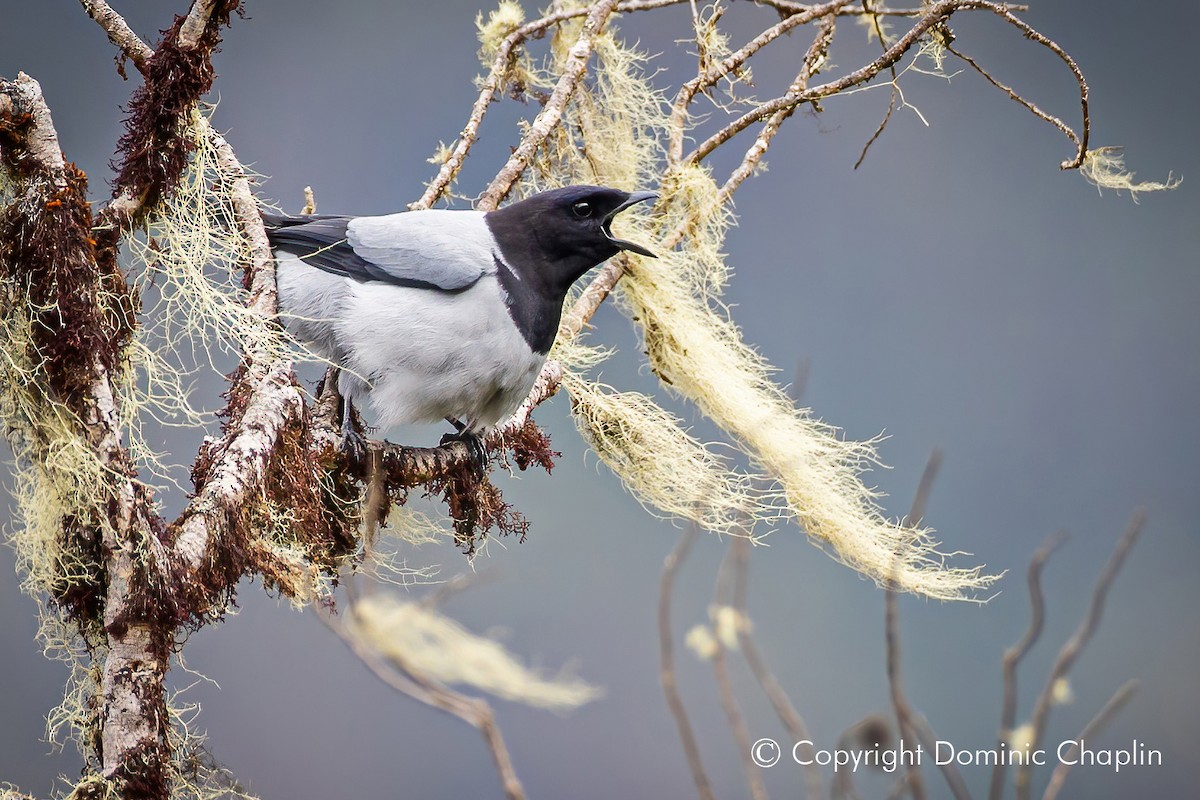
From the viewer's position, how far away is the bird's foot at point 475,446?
1162 mm

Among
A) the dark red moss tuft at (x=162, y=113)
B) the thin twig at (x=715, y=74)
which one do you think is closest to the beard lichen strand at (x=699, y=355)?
the thin twig at (x=715, y=74)

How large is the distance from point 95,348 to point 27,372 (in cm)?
5

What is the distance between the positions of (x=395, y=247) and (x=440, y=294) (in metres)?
0.08

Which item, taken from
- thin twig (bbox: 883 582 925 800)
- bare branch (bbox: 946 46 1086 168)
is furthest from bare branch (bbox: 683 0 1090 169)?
thin twig (bbox: 883 582 925 800)

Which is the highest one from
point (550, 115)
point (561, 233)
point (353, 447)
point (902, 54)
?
point (902, 54)

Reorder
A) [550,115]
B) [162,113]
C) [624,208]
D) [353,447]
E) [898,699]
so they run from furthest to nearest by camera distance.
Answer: [550,115] < [624,208] < [353,447] < [162,113] < [898,699]

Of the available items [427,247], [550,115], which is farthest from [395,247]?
[550,115]

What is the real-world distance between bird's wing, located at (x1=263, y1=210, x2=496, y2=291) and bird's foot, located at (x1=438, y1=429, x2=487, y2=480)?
16 centimetres

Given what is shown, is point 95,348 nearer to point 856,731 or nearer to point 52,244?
point 52,244

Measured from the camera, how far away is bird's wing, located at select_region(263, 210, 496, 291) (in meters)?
1.12

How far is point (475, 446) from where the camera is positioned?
3.85ft

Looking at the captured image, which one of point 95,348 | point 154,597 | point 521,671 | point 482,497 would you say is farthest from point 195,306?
point 521,671

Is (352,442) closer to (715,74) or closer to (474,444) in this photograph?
(474,444)

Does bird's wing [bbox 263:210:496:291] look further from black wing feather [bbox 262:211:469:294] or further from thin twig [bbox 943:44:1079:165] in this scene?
thin twig [bbox 943:44:1079:165]
